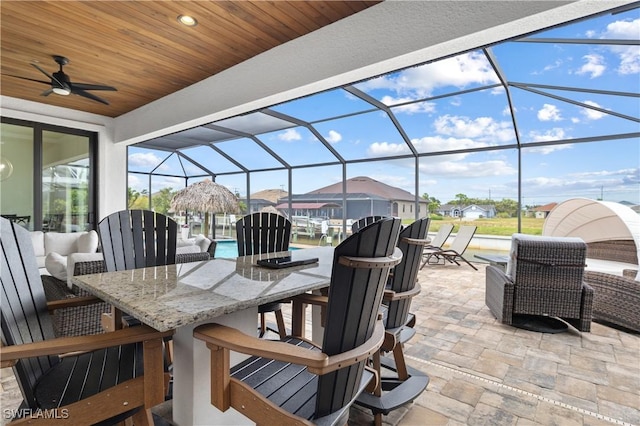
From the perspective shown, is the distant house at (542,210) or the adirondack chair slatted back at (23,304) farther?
the distant house at (542,210)

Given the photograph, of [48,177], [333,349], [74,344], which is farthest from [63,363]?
[48,177]

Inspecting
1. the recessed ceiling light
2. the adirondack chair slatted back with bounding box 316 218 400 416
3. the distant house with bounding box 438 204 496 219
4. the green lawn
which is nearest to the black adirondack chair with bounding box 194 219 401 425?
the adirondack chair slatted back with bounding box 316 218 400 416

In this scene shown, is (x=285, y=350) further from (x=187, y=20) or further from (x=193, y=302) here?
(x=187, y=20)

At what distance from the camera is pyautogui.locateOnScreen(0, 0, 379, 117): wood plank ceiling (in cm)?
275

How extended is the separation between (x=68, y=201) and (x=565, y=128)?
8.63m

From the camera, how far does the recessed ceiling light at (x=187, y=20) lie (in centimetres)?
287

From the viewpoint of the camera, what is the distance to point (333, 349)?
1.01 m

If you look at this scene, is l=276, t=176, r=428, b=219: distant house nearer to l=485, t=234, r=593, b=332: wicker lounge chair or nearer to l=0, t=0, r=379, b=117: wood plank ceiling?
l=485, t=234, r=593, b=332: wicker lounge chair

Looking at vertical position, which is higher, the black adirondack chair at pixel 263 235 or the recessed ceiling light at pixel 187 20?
the recessed ceiling light at pixel 187 20

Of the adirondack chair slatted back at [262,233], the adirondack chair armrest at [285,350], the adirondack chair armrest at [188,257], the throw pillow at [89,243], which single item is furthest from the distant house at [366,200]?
the adirondack chair armrest at [285,350]

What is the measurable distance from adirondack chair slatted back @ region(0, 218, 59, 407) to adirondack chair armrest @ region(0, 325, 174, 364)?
4.9 inches

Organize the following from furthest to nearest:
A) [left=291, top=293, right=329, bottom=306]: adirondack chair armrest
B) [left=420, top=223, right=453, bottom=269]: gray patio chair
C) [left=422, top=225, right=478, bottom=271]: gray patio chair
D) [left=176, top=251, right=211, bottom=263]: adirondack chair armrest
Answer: [left=420, top=223, right=453, bottom=269]: gray patio chair < [left=422, top=225, right=478, bottom=271]: gray patio chair < [left=176, top=251, right=211, bottom=263]: adirondack chair armrest < [left=291, top=293, right=329, bottom=306]: adirondack chair armrest

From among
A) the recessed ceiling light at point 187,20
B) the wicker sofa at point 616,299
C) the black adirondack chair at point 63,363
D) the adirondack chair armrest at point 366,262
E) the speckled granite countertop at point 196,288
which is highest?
the recessed ceiling light at point 187,20

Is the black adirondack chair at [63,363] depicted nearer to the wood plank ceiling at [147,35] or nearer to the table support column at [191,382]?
the table support column at [191,382]
